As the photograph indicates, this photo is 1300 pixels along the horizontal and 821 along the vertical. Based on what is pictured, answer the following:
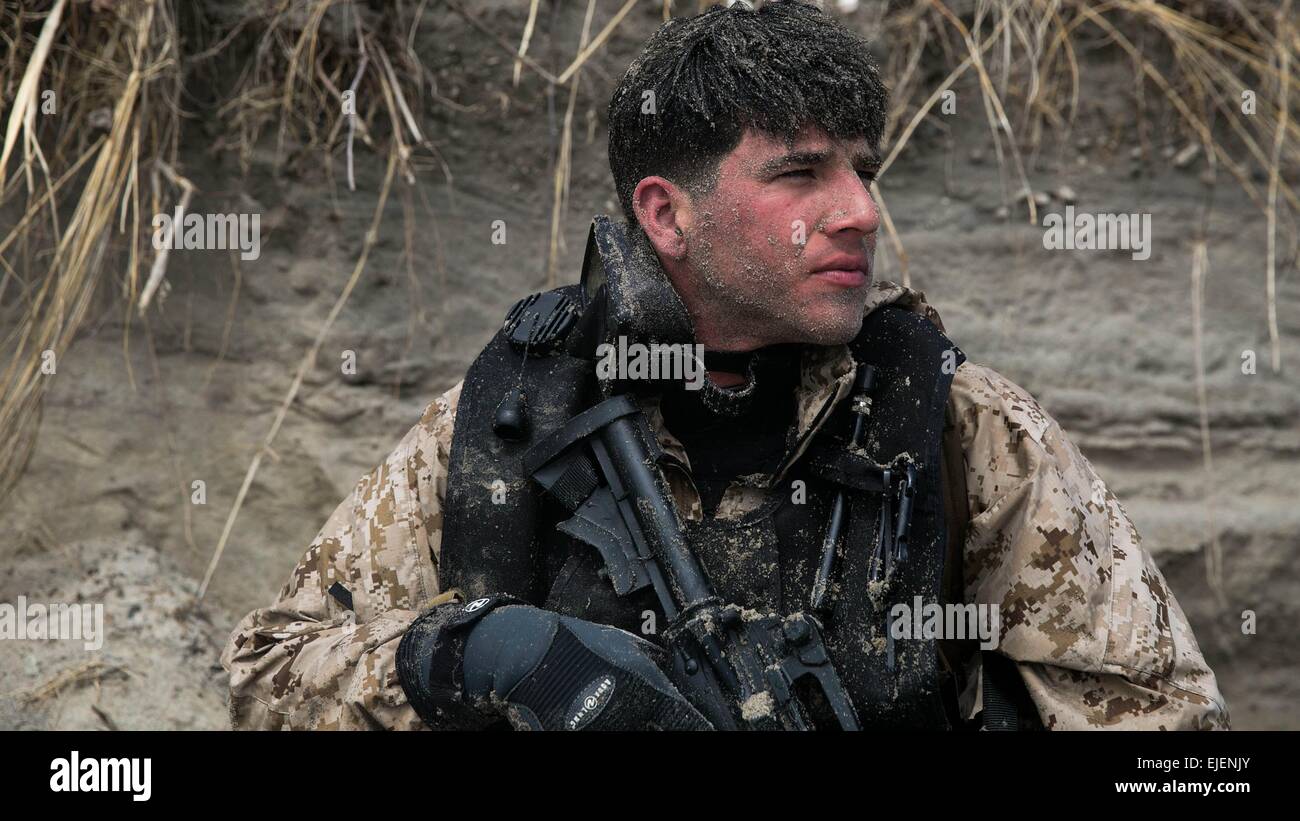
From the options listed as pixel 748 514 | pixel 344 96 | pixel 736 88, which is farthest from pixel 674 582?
pixel 344 96

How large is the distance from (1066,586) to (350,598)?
51.3 inches

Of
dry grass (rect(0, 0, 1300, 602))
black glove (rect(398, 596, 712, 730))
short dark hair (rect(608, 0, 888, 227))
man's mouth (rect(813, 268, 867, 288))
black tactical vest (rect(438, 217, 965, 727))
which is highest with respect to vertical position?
dry grass (rect(0, 0, 1300, 602))

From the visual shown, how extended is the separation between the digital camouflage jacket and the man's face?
123mm

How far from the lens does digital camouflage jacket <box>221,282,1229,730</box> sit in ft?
7.64

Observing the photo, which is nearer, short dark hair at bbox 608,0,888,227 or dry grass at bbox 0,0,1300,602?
short dark hair at bbox 608,0,888,227

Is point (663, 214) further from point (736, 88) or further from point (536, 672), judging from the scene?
point (536, 672)

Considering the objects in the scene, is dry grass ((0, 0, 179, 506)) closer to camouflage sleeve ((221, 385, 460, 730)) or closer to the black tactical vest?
camouflage sleeve ((221, 385, 460, 730))

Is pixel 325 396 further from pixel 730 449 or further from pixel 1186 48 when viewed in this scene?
pixel 1186 48

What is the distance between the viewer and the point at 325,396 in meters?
4.20

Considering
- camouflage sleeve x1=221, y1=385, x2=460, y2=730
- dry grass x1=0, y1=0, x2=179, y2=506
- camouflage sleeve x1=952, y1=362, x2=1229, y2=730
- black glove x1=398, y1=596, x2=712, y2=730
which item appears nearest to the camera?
black glove x1=398, y1=596, x2=712, y2=730

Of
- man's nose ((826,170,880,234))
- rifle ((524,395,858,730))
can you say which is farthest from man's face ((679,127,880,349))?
rifle ((524,395,858,730))

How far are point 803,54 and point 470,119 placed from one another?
2139 millimetres

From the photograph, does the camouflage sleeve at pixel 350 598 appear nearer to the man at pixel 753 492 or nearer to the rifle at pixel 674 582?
the man at pixel 753 492

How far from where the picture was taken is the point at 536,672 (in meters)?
2.21
